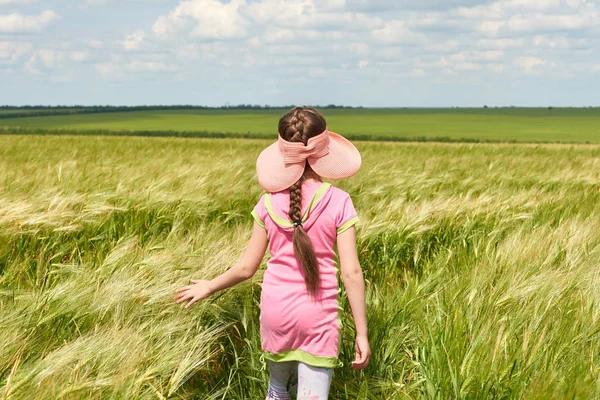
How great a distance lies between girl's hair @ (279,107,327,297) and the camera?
1.73 meters

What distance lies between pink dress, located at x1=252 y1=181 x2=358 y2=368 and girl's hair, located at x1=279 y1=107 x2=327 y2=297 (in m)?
0.04

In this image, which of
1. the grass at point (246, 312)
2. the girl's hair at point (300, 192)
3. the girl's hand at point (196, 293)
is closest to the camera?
the grass at point (246, 312)

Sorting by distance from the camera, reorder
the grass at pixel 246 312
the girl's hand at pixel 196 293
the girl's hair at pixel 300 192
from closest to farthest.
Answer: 1. the grass at pixel 246 312
2. the girl's hair at pixel 300 192
3. the girl's hand at pixel 196 293

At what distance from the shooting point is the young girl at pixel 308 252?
177 cm

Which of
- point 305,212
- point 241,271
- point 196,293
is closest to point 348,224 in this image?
point 305,212

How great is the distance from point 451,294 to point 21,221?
207 centimetres

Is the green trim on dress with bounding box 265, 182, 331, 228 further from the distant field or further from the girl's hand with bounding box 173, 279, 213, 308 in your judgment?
the distant field

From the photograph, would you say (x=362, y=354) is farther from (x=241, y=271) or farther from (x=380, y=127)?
(x=380, y=127)

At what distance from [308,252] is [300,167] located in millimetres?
262

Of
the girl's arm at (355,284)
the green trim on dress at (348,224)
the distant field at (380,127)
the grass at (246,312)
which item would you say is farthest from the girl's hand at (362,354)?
the distant field at (380,127)

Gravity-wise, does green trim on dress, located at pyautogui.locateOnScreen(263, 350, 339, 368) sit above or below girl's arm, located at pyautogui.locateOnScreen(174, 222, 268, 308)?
below

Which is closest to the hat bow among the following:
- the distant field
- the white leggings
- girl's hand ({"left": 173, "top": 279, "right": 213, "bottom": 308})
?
girl's hand ({"left": 173, "top": 279, "right": 213, "bottom": 308})

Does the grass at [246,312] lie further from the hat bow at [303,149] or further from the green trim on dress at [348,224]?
the hat bow at [303,149]

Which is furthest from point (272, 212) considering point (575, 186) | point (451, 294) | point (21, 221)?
point (575, 186)
